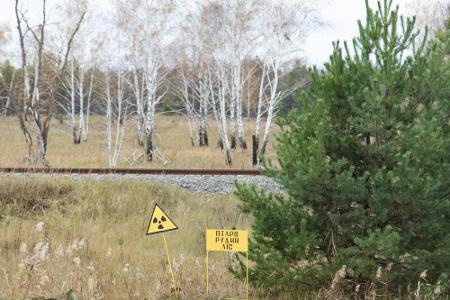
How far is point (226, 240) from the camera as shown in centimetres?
411

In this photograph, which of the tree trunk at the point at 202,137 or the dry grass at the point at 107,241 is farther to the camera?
the tree trunk at the point at 202,137

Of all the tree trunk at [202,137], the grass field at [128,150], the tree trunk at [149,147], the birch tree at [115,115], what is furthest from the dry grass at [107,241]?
the tree trunk at [202,137]

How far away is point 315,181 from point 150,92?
672 inches

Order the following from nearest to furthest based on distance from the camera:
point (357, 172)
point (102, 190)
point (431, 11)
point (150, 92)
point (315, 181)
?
point (315, 181) < point (357, 172) < point (102, 190) < point (150, 92) < point (431, 11)

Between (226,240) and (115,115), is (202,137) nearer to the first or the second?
(115,115)

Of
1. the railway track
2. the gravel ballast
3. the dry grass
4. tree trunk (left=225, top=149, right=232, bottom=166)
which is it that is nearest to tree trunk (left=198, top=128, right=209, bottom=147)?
tree trunk (left=225, top=149, right=232, bottom=166)

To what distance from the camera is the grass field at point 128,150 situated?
20.0m

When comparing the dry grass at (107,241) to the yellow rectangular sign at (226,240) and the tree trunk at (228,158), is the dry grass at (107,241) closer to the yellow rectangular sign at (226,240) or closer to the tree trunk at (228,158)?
the yellow rectangular sign at (226,240)

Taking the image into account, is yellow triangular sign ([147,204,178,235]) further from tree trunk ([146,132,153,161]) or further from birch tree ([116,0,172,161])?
tree trunk ([146,132,153,161])

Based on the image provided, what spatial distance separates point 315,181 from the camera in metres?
4.06

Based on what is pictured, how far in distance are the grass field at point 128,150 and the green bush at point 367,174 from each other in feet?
39.5

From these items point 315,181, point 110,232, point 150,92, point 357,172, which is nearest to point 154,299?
point 315,181

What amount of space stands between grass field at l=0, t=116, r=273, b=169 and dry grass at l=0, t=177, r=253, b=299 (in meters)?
6.35

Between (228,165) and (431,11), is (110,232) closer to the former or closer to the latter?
(228,165)
